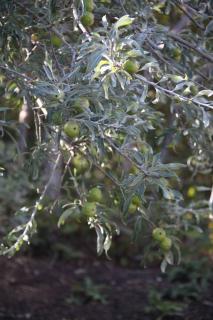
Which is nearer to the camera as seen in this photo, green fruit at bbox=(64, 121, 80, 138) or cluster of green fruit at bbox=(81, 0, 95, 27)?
green fruit at bbox=(64, 121, 80, 138)

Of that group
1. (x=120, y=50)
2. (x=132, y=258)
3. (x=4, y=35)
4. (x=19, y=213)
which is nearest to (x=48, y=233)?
(x=132, y=258)

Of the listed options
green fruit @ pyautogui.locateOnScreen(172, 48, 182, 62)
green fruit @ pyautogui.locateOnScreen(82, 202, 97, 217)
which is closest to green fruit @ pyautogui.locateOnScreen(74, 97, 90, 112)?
green fruit @ pyautogui.locateOnScreen(82, 202, 97, 217)

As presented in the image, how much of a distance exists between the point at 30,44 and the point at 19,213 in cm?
74

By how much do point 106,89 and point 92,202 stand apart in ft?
2.22

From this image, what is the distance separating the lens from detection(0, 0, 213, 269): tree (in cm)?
216

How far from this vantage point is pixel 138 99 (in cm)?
239

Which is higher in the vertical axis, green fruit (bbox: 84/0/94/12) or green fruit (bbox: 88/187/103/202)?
green fruit (bbox: 84/0/94/12)

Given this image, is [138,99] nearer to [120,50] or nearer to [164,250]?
[120,50]

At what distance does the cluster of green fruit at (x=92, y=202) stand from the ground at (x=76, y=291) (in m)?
2.43

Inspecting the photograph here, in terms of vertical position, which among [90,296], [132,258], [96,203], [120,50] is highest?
[120,50]

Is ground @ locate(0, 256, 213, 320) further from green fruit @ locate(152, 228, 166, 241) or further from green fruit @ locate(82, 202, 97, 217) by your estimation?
green fruit @ locate(82, 202, 97, 217)

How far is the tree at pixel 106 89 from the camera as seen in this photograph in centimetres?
216

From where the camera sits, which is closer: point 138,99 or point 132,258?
point 138,99

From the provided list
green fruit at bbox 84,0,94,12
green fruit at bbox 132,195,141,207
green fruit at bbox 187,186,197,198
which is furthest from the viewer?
green fruit at bbox 187,186,197,198
